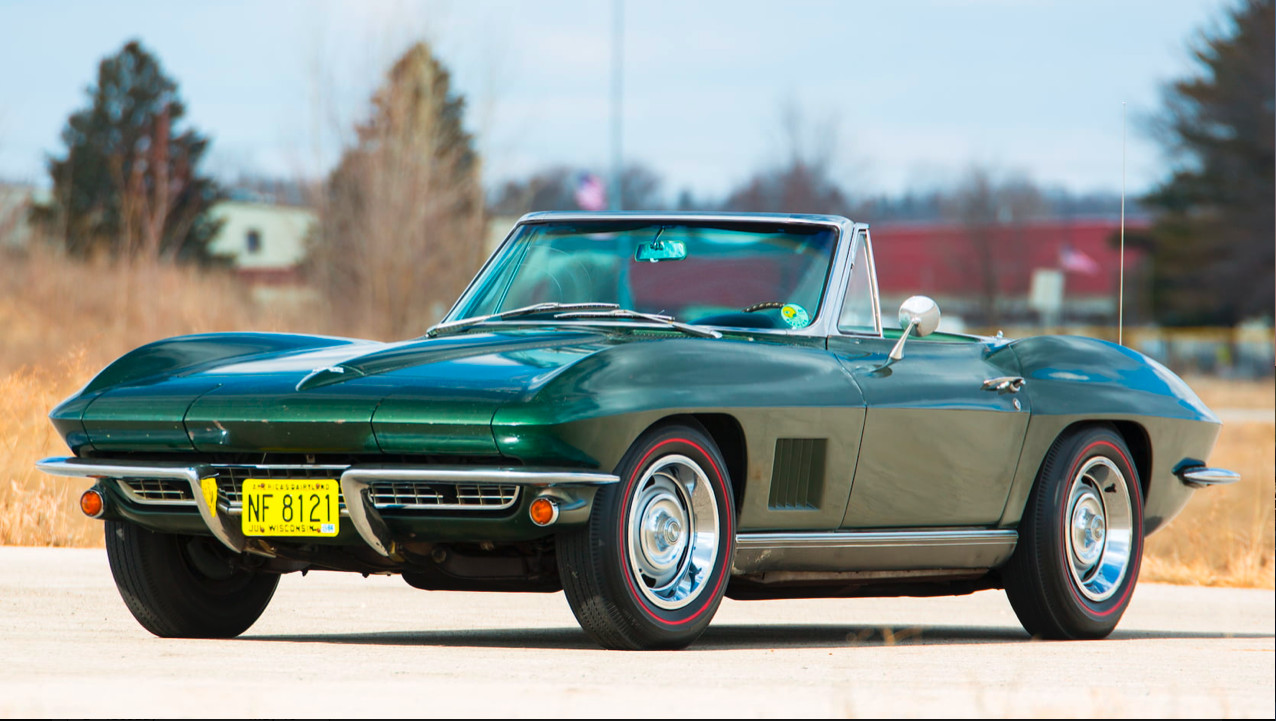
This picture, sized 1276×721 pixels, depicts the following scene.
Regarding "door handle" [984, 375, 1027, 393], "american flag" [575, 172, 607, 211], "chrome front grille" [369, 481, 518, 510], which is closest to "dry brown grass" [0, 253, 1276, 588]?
"door handle" [984, 375, 1027, 393]

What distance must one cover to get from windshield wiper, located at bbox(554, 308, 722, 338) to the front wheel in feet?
2.28

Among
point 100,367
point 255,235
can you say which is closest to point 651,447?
point 100,367

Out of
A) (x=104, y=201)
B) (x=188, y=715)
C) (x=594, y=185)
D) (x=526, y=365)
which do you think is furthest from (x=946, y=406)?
(x=104, y=201)

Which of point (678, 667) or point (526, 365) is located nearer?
point (678, 667)

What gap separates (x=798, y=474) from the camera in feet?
19.1

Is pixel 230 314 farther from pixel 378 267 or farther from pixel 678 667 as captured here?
pixel 678 667

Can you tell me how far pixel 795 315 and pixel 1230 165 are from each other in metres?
50.6

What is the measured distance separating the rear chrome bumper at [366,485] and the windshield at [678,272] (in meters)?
1.51

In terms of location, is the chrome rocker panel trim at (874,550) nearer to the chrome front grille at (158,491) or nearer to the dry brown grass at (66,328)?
the chrome front grille at (158,491)

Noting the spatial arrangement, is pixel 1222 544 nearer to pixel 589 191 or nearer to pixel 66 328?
pixel 66 328

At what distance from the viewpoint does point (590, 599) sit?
16.7 ft

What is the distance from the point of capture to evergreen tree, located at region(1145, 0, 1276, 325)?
2048 inches

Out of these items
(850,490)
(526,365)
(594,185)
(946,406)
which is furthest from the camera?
(594,185)

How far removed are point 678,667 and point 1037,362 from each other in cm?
272
